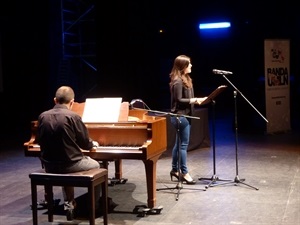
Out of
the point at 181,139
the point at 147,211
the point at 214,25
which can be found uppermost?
the point at 214,25

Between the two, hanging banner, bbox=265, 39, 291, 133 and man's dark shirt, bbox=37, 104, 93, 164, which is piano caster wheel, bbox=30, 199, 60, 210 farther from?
hanging banner, bbox=265, 39, 291, 133

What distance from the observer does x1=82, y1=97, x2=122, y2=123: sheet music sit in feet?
15.1

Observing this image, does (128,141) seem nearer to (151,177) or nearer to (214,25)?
(151,177)

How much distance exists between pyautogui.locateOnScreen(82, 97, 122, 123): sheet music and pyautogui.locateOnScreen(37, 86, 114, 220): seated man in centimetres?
51

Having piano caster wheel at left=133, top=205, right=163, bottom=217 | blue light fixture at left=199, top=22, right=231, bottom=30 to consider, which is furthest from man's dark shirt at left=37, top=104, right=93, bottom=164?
blue light fixture at left=199, top=22, right=231, bottom=30

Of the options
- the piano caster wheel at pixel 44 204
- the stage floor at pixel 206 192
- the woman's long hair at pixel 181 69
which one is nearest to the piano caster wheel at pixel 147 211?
the stage floor at pixel 206 192

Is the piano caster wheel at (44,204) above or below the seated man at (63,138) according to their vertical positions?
below

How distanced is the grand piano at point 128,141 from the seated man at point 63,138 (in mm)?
299

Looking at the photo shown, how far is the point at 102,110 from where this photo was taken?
468cm

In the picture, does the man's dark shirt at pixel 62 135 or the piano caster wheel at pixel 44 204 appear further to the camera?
the piano caster wheel at pixel 44 204

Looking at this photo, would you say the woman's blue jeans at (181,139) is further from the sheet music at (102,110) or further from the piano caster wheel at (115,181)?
the sheet music at (102,110)

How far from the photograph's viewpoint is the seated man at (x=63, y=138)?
397 centimetres

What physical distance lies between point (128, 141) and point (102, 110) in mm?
450

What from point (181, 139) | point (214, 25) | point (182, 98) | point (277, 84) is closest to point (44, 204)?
point (181, 139)
